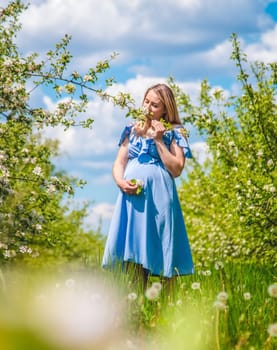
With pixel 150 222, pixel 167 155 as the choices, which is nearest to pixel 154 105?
pixel 167 155

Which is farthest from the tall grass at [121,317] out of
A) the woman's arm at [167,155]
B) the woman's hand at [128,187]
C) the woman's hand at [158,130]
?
the woman's hand at [158,130]

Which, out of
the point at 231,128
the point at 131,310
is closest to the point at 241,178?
the point at 231,128

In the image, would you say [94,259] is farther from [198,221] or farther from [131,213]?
[198,221]

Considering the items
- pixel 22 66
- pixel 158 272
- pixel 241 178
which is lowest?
pixel 158 272

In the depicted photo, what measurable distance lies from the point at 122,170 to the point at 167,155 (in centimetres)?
47

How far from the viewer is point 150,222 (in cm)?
524

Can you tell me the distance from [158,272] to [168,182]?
0.80 m

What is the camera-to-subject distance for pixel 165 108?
5.59 metres

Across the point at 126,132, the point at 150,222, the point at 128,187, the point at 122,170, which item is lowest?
the point at 150,222

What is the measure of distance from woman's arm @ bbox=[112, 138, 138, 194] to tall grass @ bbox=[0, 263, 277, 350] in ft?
3.49

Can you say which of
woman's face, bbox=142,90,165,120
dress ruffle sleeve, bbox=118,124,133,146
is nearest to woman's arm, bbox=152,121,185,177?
woman's face, bbox=142,90,165,120

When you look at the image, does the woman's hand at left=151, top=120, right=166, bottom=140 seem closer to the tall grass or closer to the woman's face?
the woman's face

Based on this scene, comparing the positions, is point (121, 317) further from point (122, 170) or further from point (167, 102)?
point (167, 102)

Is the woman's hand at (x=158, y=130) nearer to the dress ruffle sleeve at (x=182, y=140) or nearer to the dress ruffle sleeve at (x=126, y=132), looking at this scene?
the dress ruffle sleeve at (x=182, y=140)
